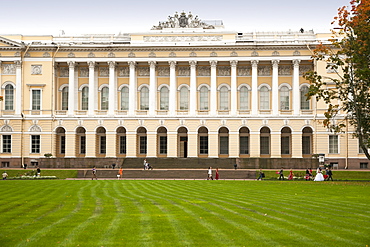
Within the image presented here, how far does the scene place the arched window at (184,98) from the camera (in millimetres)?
75000

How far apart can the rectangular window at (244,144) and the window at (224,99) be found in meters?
4.61

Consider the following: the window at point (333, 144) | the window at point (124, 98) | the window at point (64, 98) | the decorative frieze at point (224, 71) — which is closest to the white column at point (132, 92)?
the window at point (124, 98)

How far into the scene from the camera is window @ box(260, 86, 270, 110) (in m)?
74.1

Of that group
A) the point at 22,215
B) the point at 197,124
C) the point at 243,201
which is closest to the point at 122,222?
the point at 22,215

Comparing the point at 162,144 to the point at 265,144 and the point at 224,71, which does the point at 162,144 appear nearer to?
the point at 224,71

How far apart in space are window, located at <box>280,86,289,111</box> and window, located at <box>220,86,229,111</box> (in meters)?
7.23

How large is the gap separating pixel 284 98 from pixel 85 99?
1068 inches

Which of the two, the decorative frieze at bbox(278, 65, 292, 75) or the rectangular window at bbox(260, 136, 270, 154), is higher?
the decorative frieze at bbox(278, 65, 292, 75)

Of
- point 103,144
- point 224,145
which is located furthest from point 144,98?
point 224,145

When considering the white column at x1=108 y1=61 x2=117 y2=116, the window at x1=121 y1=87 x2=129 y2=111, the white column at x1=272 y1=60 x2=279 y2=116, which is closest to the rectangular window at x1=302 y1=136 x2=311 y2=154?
the white column at x1=272 y1=60 x2=279 y2=116

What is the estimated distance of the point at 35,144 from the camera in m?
73.4

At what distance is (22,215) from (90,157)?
49667 mm

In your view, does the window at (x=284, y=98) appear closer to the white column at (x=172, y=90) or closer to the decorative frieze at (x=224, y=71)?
the decorative frieze at (x=224, y=71)

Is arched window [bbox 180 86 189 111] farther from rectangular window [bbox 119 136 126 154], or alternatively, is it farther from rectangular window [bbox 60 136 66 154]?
rectangular window [bbox 60 136 66 154]
